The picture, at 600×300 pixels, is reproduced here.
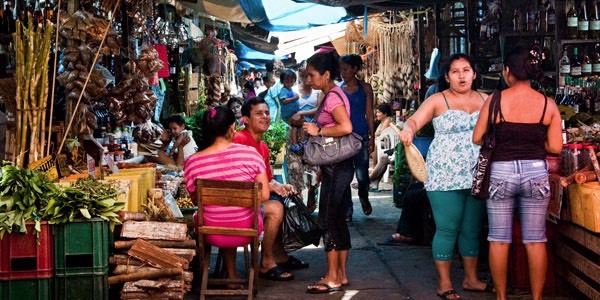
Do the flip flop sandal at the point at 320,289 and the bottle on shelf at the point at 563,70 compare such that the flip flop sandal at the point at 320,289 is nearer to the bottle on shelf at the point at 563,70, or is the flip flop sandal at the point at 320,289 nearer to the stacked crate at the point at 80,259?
the stacked crate at the point at 80,259

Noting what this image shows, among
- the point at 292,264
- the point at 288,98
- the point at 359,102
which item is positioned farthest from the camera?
the point at 288,98

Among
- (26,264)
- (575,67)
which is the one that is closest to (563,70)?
(575,67)

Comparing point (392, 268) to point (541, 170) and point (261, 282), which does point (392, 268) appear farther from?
point (541, 170)

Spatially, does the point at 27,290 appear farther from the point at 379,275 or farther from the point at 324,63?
the point at 379,275

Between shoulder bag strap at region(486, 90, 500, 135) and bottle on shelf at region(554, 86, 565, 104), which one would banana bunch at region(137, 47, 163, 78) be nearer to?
bottle on shelf at region(554, 86, 565, 104)

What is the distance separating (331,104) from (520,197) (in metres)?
1.63

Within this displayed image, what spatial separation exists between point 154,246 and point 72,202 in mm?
694

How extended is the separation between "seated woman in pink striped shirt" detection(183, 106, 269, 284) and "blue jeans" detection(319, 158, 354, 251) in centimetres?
54

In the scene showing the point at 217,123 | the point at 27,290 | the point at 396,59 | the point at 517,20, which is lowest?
the point at 27,290

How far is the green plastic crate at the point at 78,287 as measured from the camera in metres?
5.91

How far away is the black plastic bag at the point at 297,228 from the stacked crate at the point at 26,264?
8.10 ft

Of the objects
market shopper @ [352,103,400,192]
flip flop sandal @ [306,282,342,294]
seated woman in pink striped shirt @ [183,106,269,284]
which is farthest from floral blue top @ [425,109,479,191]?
market shopper @ [352,103,400,192]

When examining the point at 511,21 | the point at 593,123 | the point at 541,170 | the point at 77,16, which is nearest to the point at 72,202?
the point at 77,16

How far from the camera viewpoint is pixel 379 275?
7.83m
